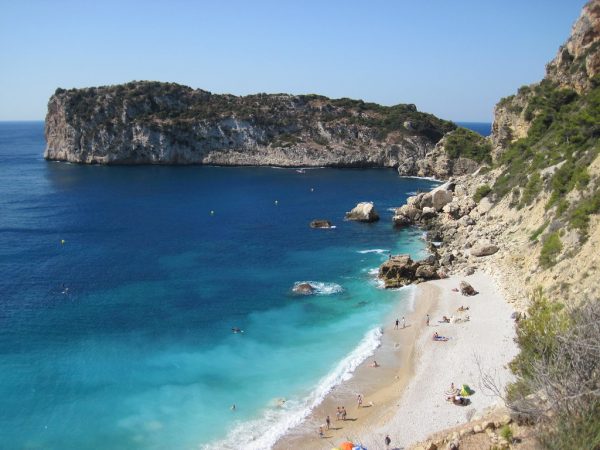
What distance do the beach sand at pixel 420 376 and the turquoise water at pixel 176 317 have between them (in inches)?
58.2

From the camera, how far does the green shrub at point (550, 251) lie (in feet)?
130

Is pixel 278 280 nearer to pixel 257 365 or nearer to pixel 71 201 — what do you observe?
pixel 257 365

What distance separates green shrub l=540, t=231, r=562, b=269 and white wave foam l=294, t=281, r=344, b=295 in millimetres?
17521

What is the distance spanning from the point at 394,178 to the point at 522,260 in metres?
73.6

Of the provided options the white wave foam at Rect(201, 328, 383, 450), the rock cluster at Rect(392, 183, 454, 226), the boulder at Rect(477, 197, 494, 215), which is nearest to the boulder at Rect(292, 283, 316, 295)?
the white wave foam at Rect(201, 328, 383, 450)

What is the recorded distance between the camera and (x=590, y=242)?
3631 centimetres

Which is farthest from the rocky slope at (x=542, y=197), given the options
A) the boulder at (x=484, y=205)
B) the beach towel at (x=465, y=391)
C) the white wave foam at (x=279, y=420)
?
the white wave foam at (x=279, y=420)

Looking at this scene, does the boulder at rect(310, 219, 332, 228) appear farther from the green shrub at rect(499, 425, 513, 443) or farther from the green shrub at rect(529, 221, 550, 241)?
the green shrub at rect(499, 425, 513, 443)

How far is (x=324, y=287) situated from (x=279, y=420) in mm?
21235

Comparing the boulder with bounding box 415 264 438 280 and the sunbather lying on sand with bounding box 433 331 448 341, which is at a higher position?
the boulder with bounding box 415 264 438 280

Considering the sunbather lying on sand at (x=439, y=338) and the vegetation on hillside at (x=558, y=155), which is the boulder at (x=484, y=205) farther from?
the sunbather lying on sand at (x=439, y=338)

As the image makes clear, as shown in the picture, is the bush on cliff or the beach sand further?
the bush on cliff

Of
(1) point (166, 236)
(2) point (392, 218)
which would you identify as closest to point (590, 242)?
(2) point (392, 218)

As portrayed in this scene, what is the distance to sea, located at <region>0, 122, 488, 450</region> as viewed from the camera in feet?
100
